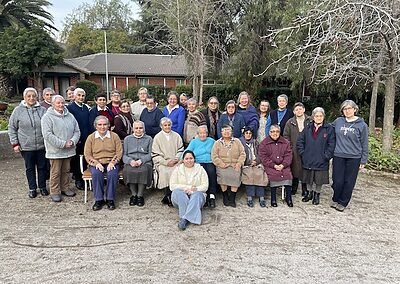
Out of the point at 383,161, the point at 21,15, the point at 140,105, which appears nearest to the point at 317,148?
the point at 140,105

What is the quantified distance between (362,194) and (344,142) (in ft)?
4.80

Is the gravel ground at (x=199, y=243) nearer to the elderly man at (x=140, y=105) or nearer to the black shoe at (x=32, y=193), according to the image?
the black shoe at (x=32, y=193)

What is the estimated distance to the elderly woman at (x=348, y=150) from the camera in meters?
4.67

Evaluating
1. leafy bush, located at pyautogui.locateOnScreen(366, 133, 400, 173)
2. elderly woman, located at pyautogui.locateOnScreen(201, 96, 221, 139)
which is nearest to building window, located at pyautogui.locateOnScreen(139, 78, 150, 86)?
leafy bush, located at pyautogui.locateOnScreen(366, 133, 400, 173)

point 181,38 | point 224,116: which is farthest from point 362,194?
point 181,38

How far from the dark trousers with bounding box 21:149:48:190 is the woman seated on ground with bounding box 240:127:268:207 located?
2.84 meters

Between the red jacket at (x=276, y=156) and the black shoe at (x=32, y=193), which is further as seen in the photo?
the black shoe at (x=32, y=193)

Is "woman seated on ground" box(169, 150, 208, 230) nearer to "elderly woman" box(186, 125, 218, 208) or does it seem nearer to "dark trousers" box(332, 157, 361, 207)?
"elderly woman" box(186, 125, 218, 208)

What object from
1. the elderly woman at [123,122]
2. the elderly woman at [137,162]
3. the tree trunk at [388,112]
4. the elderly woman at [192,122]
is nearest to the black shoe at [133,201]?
the elderly woman at [137,162]

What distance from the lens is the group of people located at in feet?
→ 15.6

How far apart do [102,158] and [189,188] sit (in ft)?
4.18

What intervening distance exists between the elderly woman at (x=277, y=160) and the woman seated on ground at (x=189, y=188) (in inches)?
37.6

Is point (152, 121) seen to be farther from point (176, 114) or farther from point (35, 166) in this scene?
point (35, 166)

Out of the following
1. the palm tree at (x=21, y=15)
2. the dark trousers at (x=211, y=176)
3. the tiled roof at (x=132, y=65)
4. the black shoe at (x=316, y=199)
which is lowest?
the black shoe at (x=316, y=199)
